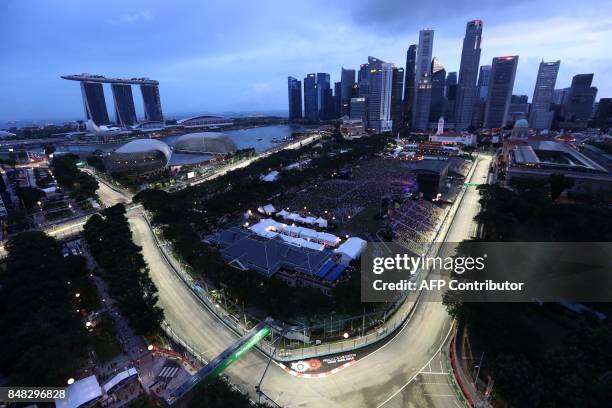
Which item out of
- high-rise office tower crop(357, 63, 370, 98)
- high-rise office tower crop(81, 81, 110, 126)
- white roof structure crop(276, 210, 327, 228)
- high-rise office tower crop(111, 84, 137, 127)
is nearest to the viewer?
white roof structure crop(276, 210, 327, 228)

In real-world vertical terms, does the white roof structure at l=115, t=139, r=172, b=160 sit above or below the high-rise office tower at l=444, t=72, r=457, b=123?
below

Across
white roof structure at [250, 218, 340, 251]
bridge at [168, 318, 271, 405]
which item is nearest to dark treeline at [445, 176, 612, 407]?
bridge at [168, 318, 271, 405]

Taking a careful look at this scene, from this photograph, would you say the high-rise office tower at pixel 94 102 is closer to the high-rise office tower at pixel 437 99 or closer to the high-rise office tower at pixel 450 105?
the high-rise office tower at pixel 437 99

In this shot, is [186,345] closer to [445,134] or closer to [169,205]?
[169,205]

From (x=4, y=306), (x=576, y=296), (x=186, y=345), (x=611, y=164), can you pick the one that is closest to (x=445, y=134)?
(x=611, y=164)

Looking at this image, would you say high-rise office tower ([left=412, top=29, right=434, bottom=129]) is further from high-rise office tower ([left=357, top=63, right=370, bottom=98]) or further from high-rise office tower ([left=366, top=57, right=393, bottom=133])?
high-rise office tower ([left=357, top=63, right=370, bottom=98])


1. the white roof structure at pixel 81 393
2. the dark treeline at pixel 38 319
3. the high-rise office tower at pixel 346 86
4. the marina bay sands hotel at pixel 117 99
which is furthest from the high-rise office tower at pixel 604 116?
the marina bay sands hotel at pixel 117 99

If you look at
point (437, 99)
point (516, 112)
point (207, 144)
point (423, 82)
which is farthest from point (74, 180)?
point (516, 112)

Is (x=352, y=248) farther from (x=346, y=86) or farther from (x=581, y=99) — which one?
(x=346, y=86)
